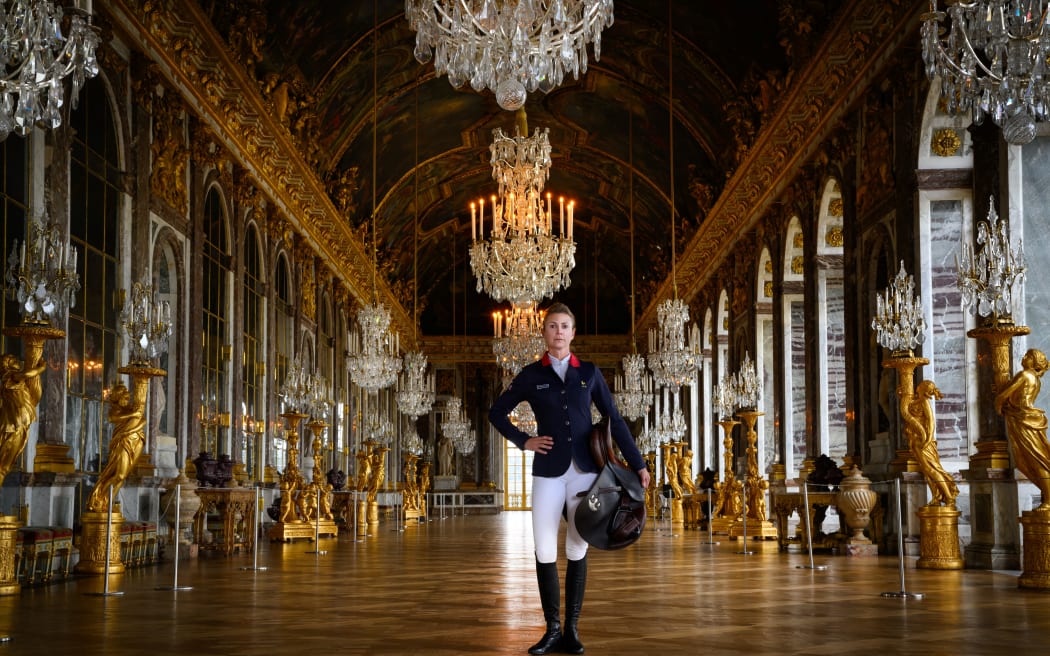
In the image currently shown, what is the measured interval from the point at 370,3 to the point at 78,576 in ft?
43.0

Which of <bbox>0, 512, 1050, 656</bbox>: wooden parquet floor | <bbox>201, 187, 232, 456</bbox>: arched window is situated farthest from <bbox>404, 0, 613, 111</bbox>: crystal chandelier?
<bbox>201, 187, 232, 456</bbox>: arched window

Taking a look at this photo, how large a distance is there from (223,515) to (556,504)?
985 centimetres

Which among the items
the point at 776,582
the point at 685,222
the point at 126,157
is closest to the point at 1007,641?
the point at 776,582

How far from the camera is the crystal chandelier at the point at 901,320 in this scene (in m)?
10.9

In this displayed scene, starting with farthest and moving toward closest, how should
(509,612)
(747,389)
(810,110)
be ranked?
(810,110) → (747,389) → (509,612)

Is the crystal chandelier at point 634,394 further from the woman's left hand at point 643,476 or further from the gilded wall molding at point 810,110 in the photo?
the woman's left hand at point 643,476

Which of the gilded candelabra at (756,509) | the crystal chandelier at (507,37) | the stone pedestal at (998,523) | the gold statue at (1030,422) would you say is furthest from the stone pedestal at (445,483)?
the crystal chandelier at (507,37)

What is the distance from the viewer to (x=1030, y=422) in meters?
8.34

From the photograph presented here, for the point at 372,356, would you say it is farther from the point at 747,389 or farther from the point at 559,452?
the point at 559,452

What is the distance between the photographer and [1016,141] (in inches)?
263

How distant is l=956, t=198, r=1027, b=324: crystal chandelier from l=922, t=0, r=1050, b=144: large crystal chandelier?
2033mm

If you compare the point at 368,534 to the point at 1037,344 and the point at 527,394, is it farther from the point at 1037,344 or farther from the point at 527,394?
the point at 527,394

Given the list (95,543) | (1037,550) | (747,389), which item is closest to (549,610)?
(1037,550)

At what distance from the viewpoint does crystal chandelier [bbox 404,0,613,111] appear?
25.5ft
